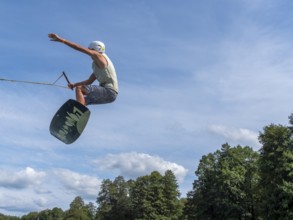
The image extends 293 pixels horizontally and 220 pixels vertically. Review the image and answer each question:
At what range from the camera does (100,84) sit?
10461mm

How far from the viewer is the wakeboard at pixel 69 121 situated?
10352mm

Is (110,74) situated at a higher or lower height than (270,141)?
lower

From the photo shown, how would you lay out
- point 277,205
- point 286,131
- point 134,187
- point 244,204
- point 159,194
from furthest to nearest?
point 134,187 → point 159,194 → point 244,204 → point 286,131 → point 277,205

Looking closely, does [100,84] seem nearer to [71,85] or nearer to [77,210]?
[71,85]

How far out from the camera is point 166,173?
288 ft

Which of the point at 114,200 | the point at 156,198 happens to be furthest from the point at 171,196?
the point at 114,200

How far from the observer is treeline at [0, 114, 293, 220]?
47.4 metres

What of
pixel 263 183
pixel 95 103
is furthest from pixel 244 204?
pixel 95 103

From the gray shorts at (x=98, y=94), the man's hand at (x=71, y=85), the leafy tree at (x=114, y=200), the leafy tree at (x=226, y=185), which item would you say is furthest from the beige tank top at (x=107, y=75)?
the leafy tree at (x=114, y=200)

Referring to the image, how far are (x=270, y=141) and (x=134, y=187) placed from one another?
45.7 meters

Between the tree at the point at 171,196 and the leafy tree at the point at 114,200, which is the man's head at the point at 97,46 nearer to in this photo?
the tree at the point at 171,196

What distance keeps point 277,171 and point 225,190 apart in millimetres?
13971

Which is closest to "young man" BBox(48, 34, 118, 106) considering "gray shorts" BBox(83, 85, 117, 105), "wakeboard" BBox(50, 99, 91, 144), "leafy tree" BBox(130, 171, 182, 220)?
"gray shorts" BBox(83, 85, 117, 105)

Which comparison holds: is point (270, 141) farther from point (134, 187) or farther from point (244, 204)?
point (134, 187)
